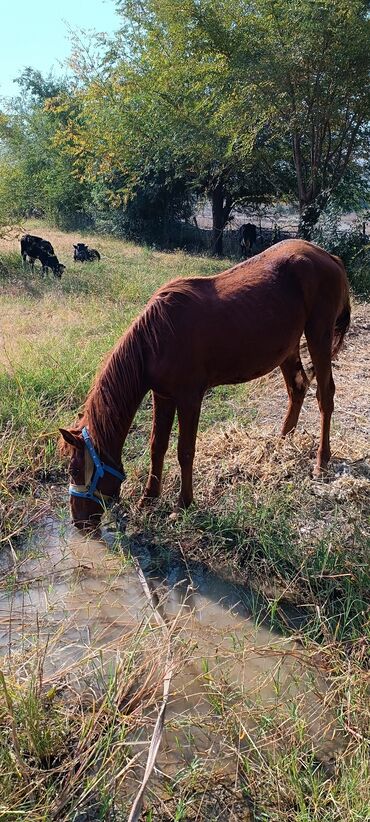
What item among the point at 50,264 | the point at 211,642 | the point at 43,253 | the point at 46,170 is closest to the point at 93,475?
the point at 211,642

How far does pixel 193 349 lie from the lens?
3281 mm

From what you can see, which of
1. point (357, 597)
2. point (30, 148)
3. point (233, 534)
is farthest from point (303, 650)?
point (30, 148)

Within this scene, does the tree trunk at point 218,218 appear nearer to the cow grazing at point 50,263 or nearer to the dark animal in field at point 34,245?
the dark animal in field at point 34,245

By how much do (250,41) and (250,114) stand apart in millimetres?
1406

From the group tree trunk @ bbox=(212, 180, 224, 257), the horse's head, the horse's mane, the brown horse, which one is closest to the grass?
the horse's head

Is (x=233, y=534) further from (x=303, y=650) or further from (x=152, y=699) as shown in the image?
(x=152, y=699)

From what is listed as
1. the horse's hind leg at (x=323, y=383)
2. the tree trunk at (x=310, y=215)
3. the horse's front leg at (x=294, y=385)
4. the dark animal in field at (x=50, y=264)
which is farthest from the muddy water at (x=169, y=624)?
the tree trunk at (x=310, y=215)

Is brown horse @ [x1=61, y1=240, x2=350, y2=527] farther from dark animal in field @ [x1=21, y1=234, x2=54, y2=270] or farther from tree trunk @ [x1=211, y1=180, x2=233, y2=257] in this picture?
tree trunk @ [x1=211, y1=180, x2=233, y2=257]

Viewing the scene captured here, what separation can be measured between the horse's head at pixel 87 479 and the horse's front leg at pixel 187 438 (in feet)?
1.40

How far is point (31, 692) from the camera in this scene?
6.72 ft

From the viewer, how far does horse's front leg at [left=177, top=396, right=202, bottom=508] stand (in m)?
3.38

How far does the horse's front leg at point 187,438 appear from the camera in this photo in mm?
3381

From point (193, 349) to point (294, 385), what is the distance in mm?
1407

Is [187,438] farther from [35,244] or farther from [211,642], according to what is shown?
[35,244]
